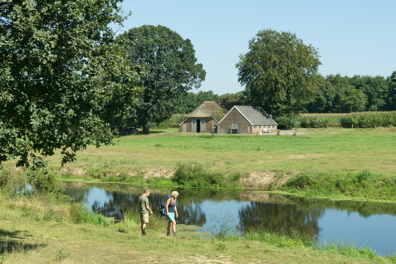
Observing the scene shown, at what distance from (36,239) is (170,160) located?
24180 millimetres

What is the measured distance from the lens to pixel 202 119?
3337 inches

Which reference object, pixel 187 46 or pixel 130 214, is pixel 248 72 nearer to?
pixel 187 46

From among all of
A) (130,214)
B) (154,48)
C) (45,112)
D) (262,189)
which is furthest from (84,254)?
(154,48)

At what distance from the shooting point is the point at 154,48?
2847 inches

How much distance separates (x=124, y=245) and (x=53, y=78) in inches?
267

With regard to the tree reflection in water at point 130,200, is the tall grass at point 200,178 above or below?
above

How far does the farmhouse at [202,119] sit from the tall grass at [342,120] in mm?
14085

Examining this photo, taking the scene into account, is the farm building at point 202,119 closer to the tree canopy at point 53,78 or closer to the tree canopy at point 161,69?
the tree canopy at point 161,69

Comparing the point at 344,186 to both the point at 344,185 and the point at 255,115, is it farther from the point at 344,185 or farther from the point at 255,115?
the point at 255,115

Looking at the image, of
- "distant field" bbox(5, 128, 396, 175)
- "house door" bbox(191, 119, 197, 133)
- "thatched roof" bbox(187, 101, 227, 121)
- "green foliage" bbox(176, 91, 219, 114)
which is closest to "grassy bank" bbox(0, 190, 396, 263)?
"distant field" bbox(5, 128, 396, 175)

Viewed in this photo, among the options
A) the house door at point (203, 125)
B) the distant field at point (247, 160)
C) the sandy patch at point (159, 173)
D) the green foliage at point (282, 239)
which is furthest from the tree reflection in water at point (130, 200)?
the house door at point (203, 125)

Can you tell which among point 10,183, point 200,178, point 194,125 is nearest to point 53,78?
point 10,183

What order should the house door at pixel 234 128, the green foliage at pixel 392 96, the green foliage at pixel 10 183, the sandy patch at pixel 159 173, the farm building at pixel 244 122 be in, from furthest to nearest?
the green foliage at pixel 392 96
the house door at pixel 234 128
the farm building at pixel 244 122
the sandy patch at pixel 159 173
the green foliage at pixel 10 183

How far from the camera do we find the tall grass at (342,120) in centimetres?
7912
